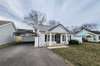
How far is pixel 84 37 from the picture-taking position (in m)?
32.1

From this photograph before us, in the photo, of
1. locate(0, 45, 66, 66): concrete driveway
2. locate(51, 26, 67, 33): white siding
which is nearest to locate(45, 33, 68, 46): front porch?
locate(51, 26, 67, 33): white siding

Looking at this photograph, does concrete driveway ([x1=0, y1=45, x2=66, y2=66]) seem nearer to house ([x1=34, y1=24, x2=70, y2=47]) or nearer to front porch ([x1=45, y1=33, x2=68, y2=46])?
house ([x1=34, y1=24, x2=70, y2=47])

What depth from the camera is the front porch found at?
59.3ft

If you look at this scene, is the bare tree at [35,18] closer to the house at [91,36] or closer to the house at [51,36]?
the house at [91,36]

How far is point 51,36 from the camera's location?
18.5 m

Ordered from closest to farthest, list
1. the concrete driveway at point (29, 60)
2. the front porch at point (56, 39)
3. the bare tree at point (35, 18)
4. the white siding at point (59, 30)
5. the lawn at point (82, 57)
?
the concrete driveway at point (29, 60), the lawn at point (82, 57), the front porch at point (56, 39), the white siding at point (59, 30), the bare tree at point (35, 18)

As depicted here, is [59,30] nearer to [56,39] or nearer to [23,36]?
[56,39]

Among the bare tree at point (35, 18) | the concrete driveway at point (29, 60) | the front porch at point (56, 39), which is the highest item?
the bare tree at point (35, 18)

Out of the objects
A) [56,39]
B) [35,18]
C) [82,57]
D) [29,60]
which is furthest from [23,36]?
[82,57]

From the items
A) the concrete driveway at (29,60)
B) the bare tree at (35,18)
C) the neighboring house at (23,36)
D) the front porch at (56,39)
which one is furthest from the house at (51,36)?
the bare tree at (35,18)

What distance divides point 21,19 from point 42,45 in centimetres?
3097

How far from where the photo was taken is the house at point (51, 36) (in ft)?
54.6

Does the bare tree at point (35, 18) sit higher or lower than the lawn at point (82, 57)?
higher

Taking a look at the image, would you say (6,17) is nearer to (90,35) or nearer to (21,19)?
(21,19)
